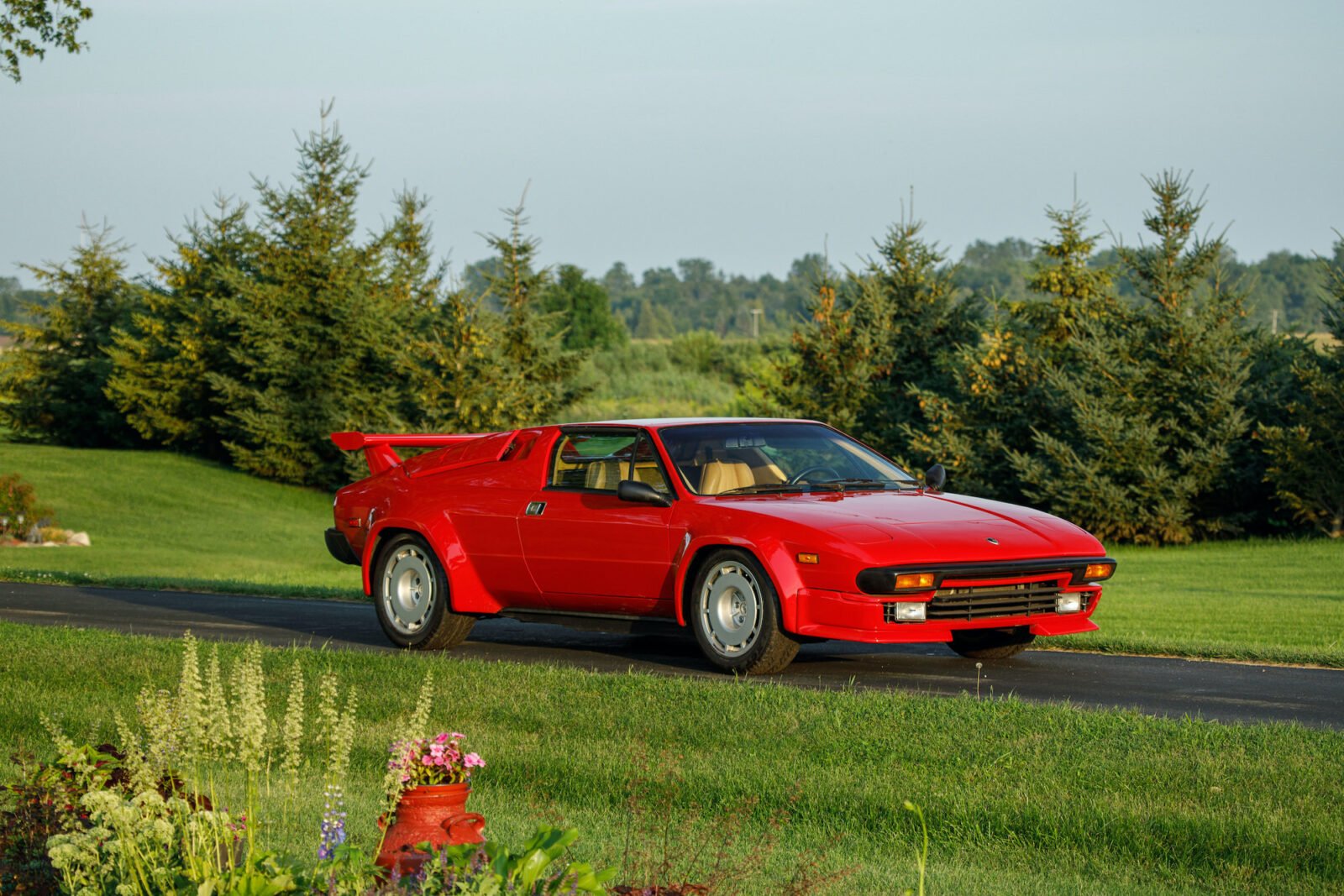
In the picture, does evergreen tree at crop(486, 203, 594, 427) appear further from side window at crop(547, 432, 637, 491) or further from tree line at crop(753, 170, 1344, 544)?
side window at crop(547, 432, 637, 491)

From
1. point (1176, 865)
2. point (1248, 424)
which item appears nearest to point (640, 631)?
point (1176, 865)

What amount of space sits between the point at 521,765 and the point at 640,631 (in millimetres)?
3016

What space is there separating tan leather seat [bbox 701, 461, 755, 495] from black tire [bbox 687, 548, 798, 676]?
635mm

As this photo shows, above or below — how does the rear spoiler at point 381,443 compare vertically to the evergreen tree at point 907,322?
below

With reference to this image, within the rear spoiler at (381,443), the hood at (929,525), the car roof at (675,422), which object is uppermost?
the car roof at (675,422)

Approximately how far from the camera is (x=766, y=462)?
1081cm

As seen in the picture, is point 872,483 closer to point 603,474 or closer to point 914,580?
point 914,580

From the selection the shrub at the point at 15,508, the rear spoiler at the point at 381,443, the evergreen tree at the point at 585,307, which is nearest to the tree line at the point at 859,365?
the shrub at the point at 15,508

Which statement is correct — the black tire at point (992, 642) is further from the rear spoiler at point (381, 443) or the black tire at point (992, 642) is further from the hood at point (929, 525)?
the rear spoiler at point (381, 443)

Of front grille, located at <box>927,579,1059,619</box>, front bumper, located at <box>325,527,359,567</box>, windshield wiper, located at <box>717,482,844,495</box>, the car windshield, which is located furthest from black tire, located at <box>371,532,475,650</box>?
front grille, located at <box>927,579,1059,619</box>

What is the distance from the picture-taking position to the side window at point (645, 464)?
35.7ft

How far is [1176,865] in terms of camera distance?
5.90 metres

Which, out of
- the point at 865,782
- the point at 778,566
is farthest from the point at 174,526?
the point at 865,782

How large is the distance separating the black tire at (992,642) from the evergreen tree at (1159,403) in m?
18.2
